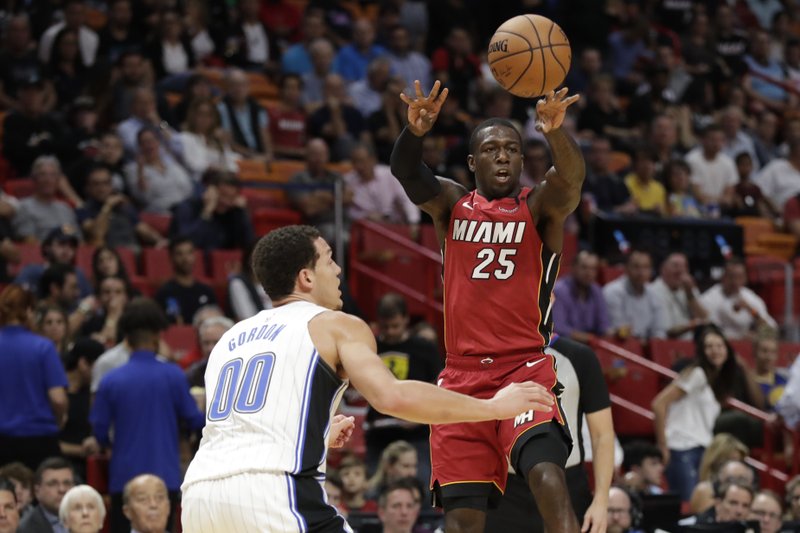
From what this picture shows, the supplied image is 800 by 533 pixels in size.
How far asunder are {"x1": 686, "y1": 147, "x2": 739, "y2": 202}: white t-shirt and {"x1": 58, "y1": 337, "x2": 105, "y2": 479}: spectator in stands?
9520 mm

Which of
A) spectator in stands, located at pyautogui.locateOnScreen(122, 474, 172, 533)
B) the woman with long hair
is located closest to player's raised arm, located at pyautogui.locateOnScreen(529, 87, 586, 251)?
spectator in stands, located at pyautogui.locateOnScreen(122, 474, 172, 533)

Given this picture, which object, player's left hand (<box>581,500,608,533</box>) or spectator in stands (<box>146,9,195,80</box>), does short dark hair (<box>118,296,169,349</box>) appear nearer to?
player's left hand (<box>581,500,608,533</box>)

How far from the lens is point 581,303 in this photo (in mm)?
14094

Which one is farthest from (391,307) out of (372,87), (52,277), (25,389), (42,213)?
(372,87)

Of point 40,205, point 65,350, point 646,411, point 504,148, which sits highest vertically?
point 504,148

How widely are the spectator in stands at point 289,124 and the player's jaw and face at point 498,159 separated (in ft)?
31.0

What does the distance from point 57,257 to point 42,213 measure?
97 cm

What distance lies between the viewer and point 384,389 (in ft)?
17.1

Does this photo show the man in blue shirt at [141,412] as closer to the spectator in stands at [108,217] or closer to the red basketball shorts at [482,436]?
the spectator in stands at [108,217]

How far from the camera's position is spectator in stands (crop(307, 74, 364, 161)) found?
16.4 metres

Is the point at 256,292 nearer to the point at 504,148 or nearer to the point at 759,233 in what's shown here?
the point at 504,148

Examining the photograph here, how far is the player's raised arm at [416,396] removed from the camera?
521cm

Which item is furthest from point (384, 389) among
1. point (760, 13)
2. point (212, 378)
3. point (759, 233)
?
point (760, 13)

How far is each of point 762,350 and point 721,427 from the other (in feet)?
6.59
